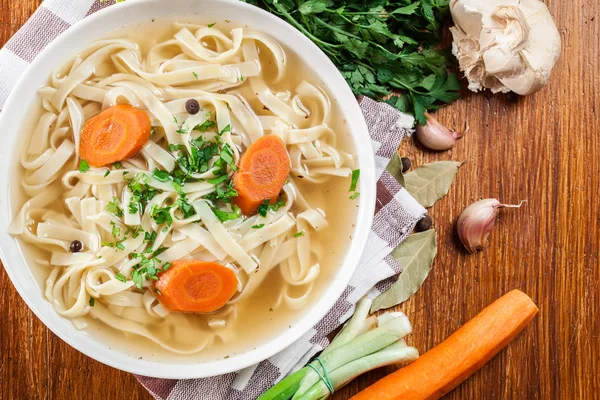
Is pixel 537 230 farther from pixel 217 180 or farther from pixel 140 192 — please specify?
pixel 140 192

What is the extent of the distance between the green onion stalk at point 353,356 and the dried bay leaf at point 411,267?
0.07 m

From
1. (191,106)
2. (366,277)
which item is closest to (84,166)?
(191,106)

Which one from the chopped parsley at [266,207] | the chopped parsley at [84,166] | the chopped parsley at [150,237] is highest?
the chopped parsley at [84,166]

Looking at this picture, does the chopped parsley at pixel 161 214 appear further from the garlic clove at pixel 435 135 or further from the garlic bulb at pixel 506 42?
the garlic bulb at pixel 506 42

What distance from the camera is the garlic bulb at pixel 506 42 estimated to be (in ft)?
9.61

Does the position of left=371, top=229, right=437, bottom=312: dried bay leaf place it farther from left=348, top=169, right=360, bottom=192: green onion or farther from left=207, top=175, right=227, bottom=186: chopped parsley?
left=207, top=175, right=227, bottom=186: chopped parsley

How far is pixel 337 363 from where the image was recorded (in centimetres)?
302

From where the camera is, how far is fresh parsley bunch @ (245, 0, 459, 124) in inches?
115

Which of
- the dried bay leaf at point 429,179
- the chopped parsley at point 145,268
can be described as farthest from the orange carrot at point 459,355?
the chopped parsley at point 145,268

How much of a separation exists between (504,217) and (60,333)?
7.31 feet

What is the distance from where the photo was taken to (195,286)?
2.69m

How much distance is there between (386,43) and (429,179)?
714 mm

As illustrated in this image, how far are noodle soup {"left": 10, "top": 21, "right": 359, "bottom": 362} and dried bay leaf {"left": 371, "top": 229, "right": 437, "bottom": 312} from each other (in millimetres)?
374

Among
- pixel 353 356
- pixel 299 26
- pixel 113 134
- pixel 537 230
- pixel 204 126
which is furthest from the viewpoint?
pixel 537 230
